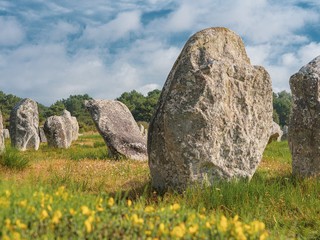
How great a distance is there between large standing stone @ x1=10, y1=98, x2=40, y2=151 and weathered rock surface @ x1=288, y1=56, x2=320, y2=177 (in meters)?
16.3

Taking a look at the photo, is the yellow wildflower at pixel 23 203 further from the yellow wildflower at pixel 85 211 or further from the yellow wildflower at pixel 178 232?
the yellow wildflower at pixel 178 232

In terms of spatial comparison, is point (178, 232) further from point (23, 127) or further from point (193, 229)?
point (23, 127)

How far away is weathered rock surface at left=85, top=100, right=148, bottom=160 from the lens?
17.0 m

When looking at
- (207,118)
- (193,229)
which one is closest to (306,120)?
(207,118)

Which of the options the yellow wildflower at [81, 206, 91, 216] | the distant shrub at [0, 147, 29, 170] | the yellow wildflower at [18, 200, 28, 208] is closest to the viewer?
the yellow wildflower at [81, 206, 91, 216]

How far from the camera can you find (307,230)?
751cm

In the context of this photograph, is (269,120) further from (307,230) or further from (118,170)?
(118,170)

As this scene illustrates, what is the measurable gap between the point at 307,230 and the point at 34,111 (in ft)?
65.5

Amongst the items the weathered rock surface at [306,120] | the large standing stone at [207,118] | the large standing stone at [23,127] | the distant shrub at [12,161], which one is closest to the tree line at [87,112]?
the large standing stone at [23,127]

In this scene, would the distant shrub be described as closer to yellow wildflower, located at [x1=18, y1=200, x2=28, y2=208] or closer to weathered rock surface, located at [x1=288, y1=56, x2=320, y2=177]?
weathered rock surface, located at [x1=288, y1=56, x2=320, y2=177]

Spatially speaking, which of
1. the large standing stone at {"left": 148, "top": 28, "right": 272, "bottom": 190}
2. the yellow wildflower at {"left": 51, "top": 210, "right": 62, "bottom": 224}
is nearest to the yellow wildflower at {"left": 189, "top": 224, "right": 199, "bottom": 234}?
the yellow wildflower at {"left": 51, "top": 210, "right": 62, "bottom": 224}

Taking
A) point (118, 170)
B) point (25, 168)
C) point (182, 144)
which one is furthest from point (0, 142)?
point (182, 144)

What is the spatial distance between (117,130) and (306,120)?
8.50m

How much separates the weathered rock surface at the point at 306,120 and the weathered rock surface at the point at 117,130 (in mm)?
7057
